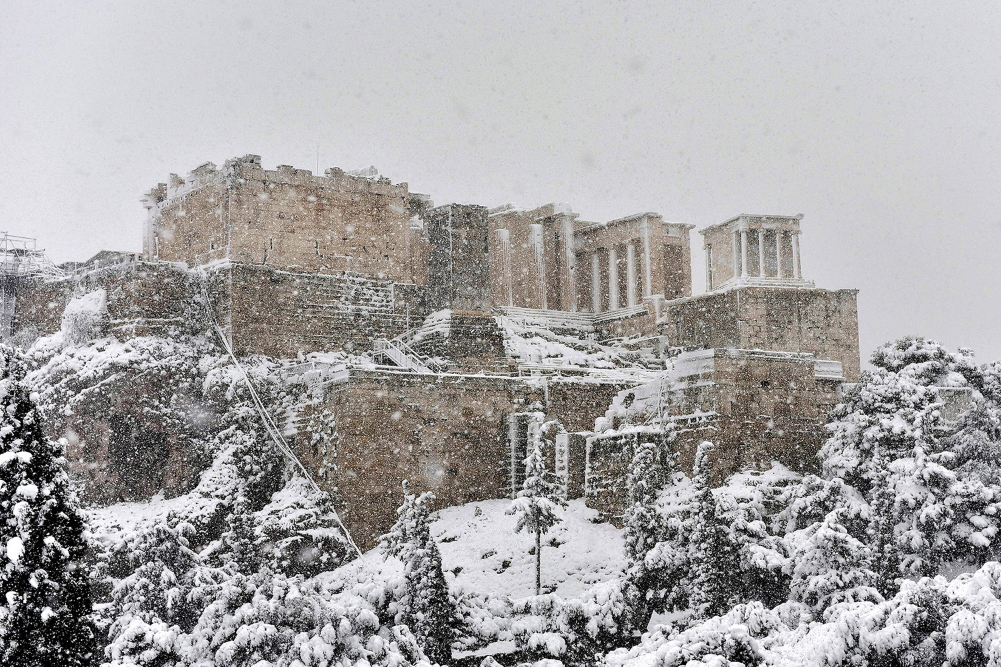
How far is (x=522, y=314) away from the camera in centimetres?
4019

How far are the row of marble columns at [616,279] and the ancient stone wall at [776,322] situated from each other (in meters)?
2.66

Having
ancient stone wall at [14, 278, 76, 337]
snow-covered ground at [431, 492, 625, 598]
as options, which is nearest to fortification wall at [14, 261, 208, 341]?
ancient stone wall at [14, 278, 76, 337]

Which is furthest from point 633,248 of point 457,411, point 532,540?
point 532,540

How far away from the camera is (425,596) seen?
70.3 ft

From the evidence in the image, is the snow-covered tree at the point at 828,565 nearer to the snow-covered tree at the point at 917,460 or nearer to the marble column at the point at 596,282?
the snow-covered tree at the point at 917,460

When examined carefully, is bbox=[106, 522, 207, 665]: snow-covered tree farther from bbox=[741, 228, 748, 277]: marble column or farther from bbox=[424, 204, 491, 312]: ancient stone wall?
bbox=[741, 228, 748, 277]: marble column

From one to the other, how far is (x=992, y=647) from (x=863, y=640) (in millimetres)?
1377

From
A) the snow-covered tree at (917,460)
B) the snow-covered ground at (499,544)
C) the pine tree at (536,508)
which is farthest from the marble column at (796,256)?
the pine tree at (536,508)

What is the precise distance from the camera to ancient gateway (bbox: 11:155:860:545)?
2942 centimetres

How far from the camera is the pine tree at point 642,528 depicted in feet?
72.5

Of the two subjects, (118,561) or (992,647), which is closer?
(992,647)

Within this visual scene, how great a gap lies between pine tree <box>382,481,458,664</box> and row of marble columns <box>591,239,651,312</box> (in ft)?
64.7

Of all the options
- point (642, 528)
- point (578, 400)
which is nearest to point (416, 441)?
point (578, 400)

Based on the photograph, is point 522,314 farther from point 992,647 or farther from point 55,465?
point 992,647
